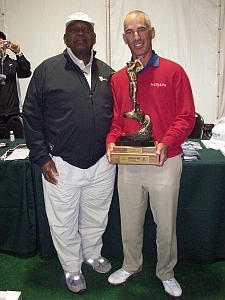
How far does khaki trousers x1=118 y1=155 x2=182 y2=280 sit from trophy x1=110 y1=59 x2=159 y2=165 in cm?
15

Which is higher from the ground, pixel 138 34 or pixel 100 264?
pixel 138 34

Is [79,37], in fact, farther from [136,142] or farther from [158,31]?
[158,31]

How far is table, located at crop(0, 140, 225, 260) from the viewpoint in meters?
1.81

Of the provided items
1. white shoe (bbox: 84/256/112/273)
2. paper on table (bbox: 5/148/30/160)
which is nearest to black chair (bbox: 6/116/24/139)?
paper on table (bbox: 5/148/30/160)

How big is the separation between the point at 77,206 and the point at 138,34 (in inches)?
37.4

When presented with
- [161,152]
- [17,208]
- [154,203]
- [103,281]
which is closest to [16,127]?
[17,208]

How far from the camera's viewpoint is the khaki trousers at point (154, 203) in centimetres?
152

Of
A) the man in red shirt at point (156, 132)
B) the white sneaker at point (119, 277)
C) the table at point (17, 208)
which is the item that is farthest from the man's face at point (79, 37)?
the white sneaker at point (119, 277)

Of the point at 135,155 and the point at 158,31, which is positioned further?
the point at 158,31

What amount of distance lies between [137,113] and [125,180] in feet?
1.25

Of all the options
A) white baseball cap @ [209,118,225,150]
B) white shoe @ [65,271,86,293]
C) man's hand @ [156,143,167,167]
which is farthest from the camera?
white baseball cap @ [209,118,225,150]

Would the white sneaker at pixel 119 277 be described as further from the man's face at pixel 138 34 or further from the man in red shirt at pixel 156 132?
the man's face at pixel 138 34

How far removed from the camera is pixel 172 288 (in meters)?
1.68

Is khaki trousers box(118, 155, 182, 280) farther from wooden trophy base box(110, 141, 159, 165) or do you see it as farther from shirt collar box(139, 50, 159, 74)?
shirt collar box(139, 50, 159, 74)
